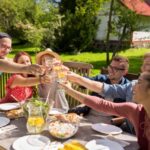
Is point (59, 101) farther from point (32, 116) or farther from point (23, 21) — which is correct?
point (23, 21)

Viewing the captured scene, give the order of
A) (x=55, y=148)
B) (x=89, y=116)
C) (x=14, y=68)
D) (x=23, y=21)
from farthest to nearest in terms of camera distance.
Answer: (x=23, y=21) → (x=89, y=116) → (x=14, y=68) → (x=55, y=148)

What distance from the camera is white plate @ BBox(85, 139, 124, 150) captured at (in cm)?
244

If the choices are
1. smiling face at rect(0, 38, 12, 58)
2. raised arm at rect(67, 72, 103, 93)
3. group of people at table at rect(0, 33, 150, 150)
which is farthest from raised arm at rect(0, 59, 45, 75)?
smiling face at rect(0, 38, 12, 58)

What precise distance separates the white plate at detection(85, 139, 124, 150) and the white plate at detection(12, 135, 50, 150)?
A: 1.11ft

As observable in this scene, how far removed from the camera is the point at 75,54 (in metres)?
17.4

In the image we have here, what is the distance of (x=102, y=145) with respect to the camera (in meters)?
2.48

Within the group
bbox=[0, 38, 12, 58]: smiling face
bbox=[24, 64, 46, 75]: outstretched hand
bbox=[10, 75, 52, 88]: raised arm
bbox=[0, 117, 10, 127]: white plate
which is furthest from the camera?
bbox=[0, 38, 12, 58]: smiling face

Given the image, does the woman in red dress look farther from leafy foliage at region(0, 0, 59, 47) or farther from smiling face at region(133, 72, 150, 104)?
leafy foliage at region(0, 0, 59, 47)

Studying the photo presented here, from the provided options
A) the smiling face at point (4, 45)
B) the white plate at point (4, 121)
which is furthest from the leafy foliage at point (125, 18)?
the white plate at point (4, 121)

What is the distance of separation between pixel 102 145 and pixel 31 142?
561 millimetres

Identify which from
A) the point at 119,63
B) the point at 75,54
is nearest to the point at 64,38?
the point at 75,54

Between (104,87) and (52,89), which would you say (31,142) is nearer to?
(52,89)

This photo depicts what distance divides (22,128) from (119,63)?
165cm

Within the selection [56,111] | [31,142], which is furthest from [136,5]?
[31,142]
